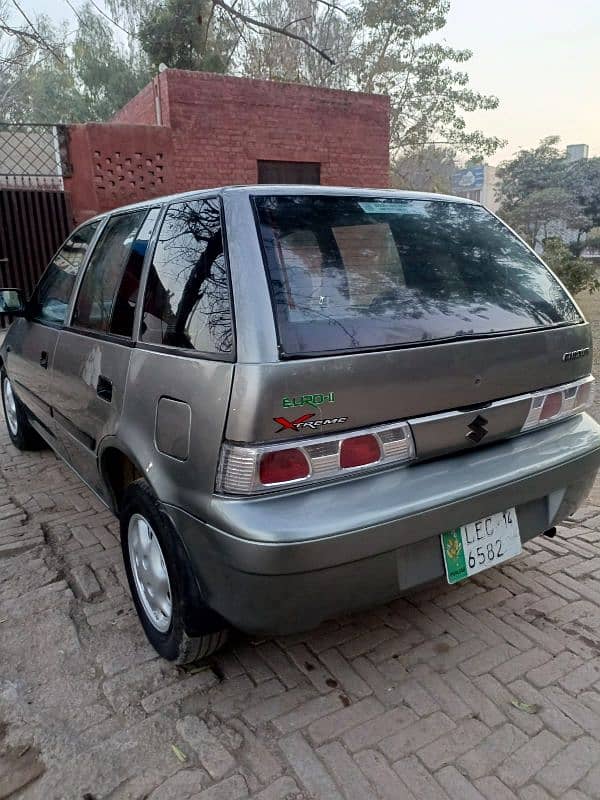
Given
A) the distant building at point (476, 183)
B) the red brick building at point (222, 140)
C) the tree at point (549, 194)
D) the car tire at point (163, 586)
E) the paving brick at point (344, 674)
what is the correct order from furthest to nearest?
1. the distant building at point (476, 183)
2. the tree at point (549, 194)
3. the red brick building at point (222, 140)
4. the paving brick at point (344, 674)
5. the car tire at point (163, 586)

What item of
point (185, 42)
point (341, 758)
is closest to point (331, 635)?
point (341, 758)

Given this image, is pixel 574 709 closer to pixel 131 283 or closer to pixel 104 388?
pixel 104 388

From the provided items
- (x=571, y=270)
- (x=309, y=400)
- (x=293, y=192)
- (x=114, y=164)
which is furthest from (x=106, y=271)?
(x=571, y=270)

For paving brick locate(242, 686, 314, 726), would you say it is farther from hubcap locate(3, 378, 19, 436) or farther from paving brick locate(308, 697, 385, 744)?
hubcap locate(3, 378, 19, 436)

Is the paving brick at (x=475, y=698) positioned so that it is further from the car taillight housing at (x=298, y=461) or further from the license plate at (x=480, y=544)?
the car taillight housing at (x=298, y=461)

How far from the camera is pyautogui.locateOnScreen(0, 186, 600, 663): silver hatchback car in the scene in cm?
171

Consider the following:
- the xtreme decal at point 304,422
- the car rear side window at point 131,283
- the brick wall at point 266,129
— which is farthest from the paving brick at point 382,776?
the brick wall at point 266,129

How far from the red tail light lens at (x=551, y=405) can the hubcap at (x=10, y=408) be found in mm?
3943

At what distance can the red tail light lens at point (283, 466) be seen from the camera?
1686mm

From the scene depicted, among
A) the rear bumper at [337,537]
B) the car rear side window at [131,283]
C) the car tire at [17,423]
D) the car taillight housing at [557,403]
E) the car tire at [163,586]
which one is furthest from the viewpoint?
the car tire at [17,423]

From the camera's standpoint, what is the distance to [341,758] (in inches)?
71.3

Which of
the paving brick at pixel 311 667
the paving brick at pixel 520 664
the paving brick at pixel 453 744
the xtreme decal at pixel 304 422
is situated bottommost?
the paving brick at pixel 311 667

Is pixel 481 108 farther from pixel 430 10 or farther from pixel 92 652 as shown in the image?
pixel 92 652

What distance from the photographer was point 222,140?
9.51 meters
